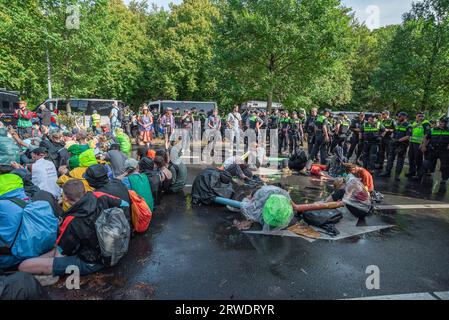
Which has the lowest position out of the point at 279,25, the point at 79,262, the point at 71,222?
the point at 79,262

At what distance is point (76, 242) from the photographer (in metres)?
3.41

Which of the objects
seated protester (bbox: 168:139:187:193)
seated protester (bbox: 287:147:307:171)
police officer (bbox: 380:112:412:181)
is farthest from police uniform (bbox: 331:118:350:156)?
seated protester (bbox: 168:139:187:193)

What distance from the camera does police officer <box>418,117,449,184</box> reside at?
8.27m

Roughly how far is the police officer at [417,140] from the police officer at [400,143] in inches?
6.3

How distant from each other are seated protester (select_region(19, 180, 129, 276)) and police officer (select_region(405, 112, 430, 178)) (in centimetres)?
896

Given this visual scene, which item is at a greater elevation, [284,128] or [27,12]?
[27,12]

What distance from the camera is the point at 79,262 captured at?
3.49m

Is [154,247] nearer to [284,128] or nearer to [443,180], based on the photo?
[443,180]

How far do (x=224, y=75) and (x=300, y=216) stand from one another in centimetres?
1348

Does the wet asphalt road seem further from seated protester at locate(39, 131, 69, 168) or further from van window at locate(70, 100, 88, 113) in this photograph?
van window at locate(70, 100, 88, 113)

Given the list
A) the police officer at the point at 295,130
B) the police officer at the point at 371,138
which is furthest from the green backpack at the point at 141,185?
the police officer at the point at 295,130

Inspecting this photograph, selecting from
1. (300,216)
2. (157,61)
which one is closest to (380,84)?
(157,61)

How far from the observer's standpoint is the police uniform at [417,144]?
8.85 metres

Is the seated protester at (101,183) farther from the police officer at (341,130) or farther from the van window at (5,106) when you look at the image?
the van window at (5,106)
